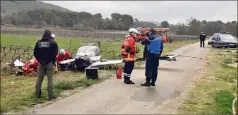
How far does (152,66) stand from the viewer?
13297mm

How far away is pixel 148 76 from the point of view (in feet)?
44.0

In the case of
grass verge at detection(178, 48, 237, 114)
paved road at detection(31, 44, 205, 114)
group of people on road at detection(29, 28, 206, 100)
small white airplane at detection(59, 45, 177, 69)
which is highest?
group of people on road at detection(29, 28, 206, 100)

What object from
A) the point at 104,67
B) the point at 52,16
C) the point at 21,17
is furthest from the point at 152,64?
the point at 21,17

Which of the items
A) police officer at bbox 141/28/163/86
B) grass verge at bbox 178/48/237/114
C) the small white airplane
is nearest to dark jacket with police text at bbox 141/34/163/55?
police officer at bbox 141/28/163/86

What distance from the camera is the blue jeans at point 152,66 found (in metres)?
13.2

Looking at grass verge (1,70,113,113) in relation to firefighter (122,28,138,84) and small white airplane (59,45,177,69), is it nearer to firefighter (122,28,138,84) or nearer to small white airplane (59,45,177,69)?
small white airplane (59,45,177,69)

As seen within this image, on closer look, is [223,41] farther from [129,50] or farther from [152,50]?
[152,50]

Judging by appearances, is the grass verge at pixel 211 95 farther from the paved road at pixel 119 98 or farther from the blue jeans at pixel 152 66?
the blue jeans at pixel 152 66

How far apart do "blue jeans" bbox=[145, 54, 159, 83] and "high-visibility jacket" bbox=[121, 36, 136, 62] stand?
614mm

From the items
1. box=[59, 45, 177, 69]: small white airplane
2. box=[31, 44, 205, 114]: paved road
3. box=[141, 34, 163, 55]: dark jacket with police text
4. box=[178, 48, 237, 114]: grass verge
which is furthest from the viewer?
box=[59, 45, 177, 69]: small white airplane

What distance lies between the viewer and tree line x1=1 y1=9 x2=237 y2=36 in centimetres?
9568

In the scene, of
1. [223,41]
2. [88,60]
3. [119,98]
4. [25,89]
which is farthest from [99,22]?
[119,98]

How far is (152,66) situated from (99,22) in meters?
81.4

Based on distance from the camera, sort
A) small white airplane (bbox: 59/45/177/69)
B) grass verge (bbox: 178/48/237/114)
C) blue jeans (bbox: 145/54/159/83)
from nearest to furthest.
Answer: grass verge (bbox: 178/48/237/114), blue jeans (bbox: 145/54/159/83), small white airplane (bbox: 59/45/177/69)
